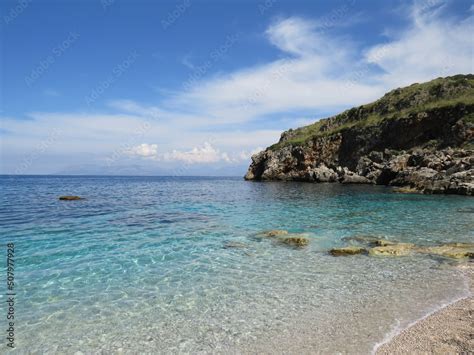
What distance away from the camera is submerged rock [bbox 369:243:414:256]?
16.1 meters

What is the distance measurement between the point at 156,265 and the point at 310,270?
6864 mm

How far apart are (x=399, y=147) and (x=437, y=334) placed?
87778 millimetres

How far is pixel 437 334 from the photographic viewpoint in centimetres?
795

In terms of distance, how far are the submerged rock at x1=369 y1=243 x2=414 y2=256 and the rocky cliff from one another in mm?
38691

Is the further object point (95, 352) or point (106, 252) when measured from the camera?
point (106, 252)

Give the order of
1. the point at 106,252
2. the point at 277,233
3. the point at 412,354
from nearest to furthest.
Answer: the point at 412,354 → the point at 106,252 → the point at 277,233

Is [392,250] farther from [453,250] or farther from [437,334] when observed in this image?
[437,334]

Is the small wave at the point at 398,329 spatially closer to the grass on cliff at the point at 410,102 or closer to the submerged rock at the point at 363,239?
the submerged rock at the point at 363,239

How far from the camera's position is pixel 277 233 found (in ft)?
69.4

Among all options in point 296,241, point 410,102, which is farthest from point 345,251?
point 410,102

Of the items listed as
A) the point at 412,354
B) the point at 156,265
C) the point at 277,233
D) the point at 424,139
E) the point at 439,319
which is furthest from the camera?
the point at 424,139

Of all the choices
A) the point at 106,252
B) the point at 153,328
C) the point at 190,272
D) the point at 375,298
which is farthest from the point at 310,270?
the point at 106,252

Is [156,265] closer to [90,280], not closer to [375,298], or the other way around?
[90,280]

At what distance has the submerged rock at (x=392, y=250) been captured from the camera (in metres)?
16.1
